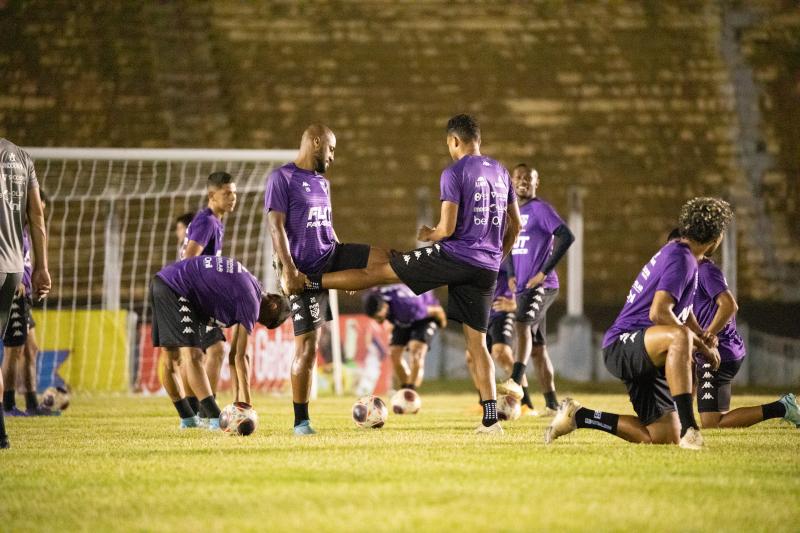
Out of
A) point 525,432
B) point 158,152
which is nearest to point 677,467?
point 525,432

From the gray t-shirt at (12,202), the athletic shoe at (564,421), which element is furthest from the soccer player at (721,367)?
the gray t-shirt at (12,202)

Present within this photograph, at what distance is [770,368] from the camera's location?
59.7 ft

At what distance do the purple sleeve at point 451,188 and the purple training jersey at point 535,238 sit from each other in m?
2.99

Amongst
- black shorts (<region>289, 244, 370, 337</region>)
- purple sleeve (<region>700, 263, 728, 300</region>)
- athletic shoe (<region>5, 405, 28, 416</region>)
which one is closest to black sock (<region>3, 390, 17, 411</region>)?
athletic shoe (<region>5, 405, 28, 416</region>)

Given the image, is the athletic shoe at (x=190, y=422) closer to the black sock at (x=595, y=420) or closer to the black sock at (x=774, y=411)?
the black sock at (x=595, y=420)

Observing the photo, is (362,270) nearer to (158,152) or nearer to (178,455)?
(178,455)

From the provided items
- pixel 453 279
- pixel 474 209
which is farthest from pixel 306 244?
pixel 474 209

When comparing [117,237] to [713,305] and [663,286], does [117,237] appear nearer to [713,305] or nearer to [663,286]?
[713,305]

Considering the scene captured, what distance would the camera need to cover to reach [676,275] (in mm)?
6887

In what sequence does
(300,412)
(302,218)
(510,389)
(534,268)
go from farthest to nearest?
(534,268) → (510,389) → (300,412) → (302,218)

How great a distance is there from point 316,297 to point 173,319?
4.44ft

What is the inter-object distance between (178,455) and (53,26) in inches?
665

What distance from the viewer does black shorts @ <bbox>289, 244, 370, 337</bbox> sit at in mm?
8062

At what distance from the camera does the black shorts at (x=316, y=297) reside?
8.06 metres
